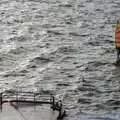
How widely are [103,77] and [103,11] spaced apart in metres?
28.6

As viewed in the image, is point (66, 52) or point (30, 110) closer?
point (30, 110)

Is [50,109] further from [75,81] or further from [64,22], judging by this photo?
[64,22]

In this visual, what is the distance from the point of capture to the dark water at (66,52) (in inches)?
1961

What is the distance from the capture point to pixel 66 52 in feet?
204

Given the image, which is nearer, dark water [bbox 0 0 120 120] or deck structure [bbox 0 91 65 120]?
deck structure [bbox 0 91 65 120]

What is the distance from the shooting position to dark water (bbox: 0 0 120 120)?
49812 millimetres

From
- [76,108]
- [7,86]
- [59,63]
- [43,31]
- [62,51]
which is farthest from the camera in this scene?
[43,31]

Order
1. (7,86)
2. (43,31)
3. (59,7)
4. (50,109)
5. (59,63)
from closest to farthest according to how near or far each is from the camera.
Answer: (50,109)
(7,86)
(59,63)
(43,31)
(59,7)

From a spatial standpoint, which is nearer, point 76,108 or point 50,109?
point 50,109

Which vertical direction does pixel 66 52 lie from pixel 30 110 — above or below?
above

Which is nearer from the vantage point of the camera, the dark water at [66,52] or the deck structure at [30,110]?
the deck structure at [30,110]

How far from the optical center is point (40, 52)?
204 feet

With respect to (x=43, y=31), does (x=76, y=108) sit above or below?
below

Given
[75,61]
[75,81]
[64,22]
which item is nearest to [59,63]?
[75,61]
